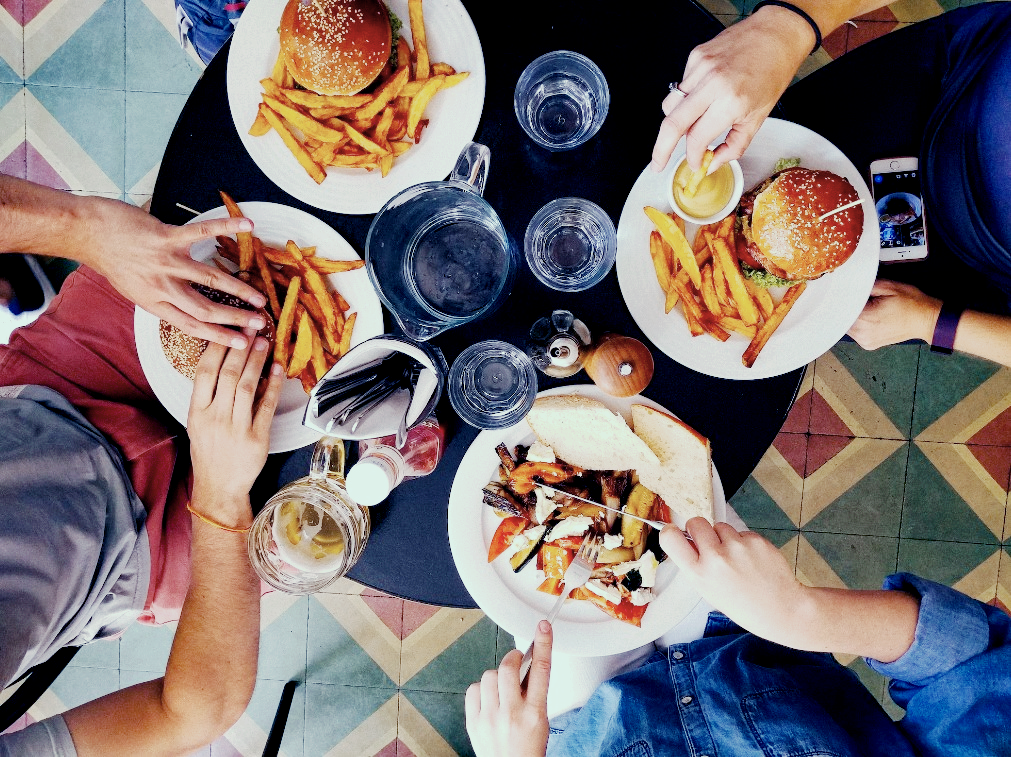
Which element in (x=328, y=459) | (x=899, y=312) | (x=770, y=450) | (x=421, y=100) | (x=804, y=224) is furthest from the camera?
(x=770, y=450)

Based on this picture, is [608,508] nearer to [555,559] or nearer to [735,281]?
[555,559]

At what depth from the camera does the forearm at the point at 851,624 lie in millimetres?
1403

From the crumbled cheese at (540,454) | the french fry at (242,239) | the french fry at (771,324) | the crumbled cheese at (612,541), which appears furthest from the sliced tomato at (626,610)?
the french fry at (242,239)

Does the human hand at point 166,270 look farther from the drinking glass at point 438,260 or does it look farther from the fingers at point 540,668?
A: the fingers at point 540,668

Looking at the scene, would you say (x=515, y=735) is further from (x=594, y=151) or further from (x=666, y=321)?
(x=594, y=151)

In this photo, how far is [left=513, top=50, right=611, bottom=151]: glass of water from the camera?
4.75 ft

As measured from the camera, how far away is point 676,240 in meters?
1.39

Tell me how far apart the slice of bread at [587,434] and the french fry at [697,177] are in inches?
18.3

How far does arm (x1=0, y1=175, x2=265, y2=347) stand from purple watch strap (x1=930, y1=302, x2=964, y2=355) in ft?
4.95

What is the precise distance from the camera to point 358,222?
1.50 meters

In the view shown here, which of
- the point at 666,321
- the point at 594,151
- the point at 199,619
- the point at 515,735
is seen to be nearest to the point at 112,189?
the point at 199,619

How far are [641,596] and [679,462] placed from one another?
305 mm

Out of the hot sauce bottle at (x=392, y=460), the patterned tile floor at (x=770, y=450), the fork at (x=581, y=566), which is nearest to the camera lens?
the hot sauce bottle at (x=392, y=460)

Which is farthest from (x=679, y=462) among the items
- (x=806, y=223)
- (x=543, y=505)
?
(x=806, y=223)
